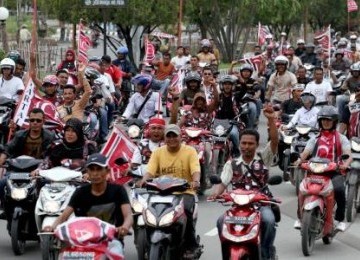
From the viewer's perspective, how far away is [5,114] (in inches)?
701

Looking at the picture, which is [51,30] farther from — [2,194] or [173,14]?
[2,194]

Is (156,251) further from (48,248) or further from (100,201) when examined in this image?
(48,248)

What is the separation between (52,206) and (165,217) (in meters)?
1.46

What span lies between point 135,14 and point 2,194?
2383 cm

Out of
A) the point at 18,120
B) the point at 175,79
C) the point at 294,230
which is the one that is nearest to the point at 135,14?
the point at 175,79

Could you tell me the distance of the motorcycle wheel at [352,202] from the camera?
45.4ft

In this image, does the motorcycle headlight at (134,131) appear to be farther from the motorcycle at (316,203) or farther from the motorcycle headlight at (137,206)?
the motorcycle headlight at (137,206)

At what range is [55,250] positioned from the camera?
1068 cm

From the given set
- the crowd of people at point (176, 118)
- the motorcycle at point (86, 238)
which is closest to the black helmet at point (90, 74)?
the crowd of people at point (176, 118)

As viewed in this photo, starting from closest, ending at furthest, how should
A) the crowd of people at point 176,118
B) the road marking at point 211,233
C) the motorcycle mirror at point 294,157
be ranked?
the crowd of people at point 176,118 < the road marking at point 211,233 < the motorcycle mirror at point 294,157

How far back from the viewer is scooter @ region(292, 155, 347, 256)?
11.9 meters

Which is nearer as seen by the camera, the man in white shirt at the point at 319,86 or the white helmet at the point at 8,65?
the white helmet at the point at 8,65

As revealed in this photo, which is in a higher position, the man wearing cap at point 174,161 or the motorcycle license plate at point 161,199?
the man wearing cap at point 174,161

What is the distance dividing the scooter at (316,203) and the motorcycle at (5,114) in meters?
6.70
